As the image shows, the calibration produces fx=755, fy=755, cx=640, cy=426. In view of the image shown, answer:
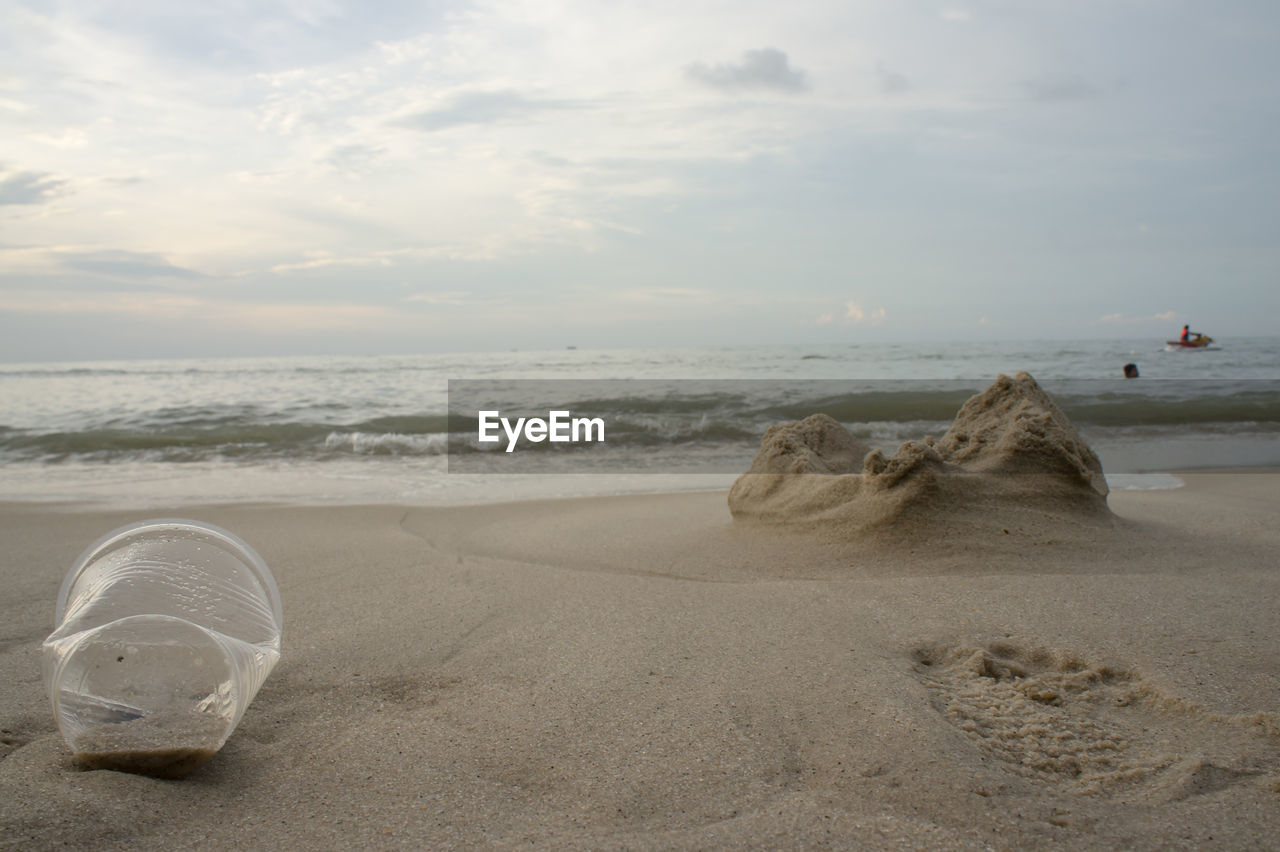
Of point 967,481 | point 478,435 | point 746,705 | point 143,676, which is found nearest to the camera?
point 143,676

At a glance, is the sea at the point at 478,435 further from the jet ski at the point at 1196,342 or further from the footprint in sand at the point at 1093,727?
the jet ski at the point at 1196,342

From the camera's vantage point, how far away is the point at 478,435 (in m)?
10.3

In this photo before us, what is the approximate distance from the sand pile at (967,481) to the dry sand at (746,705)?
0.10 m

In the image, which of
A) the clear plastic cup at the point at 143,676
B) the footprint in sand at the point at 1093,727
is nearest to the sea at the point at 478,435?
the clear plastic cup at the point at 143,676

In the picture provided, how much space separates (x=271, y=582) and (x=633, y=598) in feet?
4.50

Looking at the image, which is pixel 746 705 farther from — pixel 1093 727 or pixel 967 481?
pixel 967 481

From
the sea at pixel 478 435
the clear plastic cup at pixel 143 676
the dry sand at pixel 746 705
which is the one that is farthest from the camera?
the sea at pixel 478 435

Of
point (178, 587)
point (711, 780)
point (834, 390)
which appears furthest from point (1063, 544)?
point (834, 390)

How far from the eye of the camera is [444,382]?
63.0 ft

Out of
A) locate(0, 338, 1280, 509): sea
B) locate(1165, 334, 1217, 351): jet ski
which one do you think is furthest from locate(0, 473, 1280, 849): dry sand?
locate(1165, 334, 1217, 351): jet ski

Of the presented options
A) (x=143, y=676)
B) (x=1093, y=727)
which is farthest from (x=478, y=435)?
(x=1093, y=727)

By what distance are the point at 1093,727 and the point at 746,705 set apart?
79cm

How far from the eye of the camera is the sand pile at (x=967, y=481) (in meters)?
3.48

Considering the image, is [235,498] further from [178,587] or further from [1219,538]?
[1219,538]
